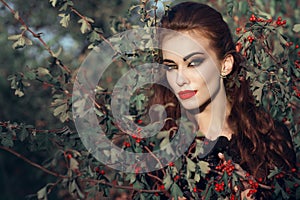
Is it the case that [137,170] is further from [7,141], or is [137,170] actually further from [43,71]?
[43,71]

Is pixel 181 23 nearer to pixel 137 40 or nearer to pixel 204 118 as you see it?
pixel 137 40

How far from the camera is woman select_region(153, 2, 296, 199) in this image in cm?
341

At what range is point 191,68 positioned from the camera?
11.2 feet

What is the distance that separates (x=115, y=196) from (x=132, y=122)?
3.57 metres

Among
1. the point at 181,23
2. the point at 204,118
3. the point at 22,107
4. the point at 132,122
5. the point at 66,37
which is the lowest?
the point at 22,107

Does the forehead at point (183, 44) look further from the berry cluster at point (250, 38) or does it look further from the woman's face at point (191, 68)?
the berry cluster at point (250, 38)

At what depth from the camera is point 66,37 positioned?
22.8 ft

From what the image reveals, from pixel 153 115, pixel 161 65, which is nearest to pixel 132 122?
pixel 153 115

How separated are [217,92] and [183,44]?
38cm

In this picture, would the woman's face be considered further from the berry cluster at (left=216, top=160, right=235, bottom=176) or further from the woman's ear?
the berry cluster at (left=216, top=160, right=235, bottom=176)

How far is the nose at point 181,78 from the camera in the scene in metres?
3.36

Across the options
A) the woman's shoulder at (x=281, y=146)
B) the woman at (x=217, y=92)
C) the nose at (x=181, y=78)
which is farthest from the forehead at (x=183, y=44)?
the woman's shoulder at (x=281, y=146)

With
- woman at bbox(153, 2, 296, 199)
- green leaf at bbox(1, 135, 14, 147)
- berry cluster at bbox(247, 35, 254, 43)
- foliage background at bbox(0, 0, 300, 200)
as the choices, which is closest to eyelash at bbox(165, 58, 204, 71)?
woman at bbox(153, 2, 296, 199)

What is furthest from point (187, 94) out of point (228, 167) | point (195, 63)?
point (228, 167)
